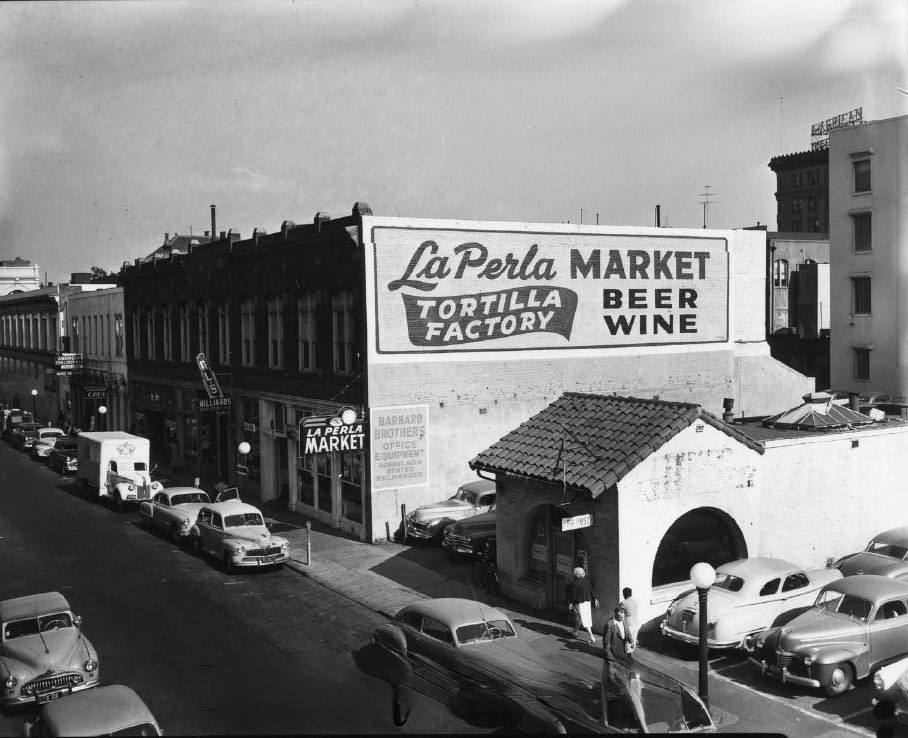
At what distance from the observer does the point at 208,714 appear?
15336 millimetres

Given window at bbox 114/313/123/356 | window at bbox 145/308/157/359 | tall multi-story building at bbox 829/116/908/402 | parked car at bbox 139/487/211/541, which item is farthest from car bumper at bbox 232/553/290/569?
window at bbox 114/313/123/356

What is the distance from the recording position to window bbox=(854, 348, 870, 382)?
153ft

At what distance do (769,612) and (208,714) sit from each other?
11238mm

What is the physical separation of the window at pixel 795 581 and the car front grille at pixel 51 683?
14.0 meters

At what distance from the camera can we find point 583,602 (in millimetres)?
19734

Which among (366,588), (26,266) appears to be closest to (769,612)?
(366,588)

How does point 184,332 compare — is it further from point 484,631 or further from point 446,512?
point 484,631

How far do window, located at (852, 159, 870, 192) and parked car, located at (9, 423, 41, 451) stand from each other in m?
45.9

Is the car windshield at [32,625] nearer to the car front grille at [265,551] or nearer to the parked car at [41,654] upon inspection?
the parked car at [41,654]

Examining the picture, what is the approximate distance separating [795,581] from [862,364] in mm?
30624

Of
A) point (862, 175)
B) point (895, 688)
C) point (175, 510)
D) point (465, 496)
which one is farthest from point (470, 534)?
point (862, 175)

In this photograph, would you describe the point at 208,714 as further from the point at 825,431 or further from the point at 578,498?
the point at 825,431

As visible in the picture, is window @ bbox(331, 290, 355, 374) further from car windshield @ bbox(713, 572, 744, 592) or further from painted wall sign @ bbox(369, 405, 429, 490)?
car windshield @ bbox(713, 572, 744, 592)

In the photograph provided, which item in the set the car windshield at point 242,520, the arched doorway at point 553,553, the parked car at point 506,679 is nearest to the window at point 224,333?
the car windshield at point 242,520
